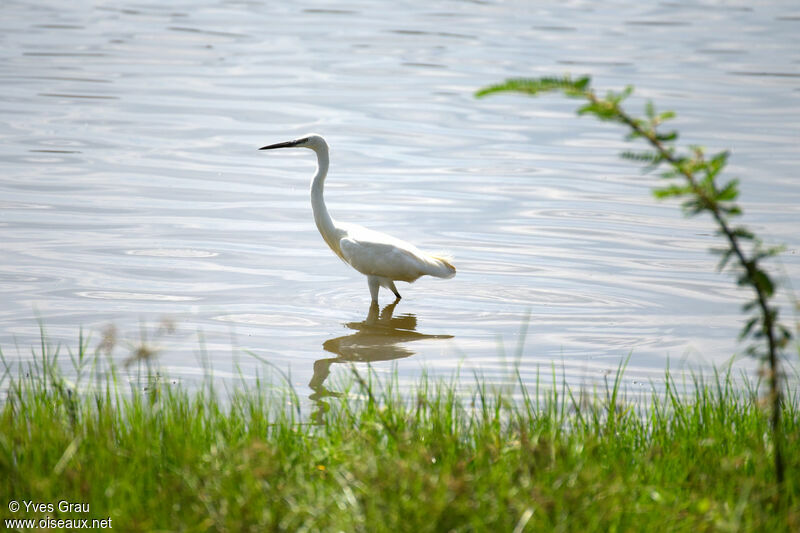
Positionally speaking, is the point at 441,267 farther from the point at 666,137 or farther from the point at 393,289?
the point at 666,137

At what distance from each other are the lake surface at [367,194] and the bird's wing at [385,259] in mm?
365

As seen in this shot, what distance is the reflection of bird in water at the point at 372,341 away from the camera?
7410mm

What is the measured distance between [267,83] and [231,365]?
12.8 m

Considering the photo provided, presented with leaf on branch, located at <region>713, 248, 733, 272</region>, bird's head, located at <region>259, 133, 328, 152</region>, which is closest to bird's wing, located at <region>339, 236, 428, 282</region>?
bird's head, located at <region>259, 133, 328, 152</region>

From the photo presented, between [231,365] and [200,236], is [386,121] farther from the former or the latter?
[231,365]

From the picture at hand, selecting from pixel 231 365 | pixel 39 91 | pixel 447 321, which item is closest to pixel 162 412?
pixel 231 365

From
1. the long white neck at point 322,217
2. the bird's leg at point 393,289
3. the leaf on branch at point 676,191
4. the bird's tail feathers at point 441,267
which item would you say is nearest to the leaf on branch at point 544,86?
the leaf on branch at point 676,191

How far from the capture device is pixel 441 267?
893 cm

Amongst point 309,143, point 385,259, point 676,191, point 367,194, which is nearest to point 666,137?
point 676,191

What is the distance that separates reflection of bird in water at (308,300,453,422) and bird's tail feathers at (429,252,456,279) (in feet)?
1.44

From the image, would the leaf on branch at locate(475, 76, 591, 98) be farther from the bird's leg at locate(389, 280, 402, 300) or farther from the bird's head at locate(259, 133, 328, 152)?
the bird's head at locate(259, 133, 328, 152)

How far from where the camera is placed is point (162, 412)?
4219mm

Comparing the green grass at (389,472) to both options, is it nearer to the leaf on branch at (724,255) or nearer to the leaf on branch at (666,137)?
the leaf on branch at (724,255)

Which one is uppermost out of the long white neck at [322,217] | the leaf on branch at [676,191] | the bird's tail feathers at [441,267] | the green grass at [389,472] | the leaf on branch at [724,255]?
the leaf on branch at [676,191]
